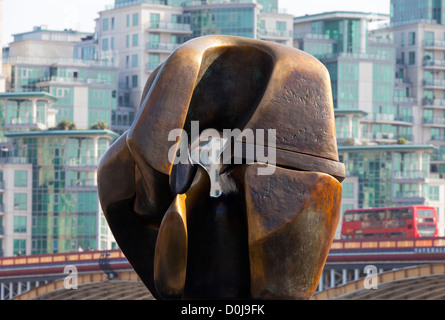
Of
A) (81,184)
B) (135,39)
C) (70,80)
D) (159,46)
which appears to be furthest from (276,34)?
(81,184)

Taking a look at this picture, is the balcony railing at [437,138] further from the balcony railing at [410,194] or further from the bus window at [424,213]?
the bus window at [424,213]

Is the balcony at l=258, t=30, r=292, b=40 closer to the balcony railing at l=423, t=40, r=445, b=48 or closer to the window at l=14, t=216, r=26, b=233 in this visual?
the balcony railing at l=423, t=40, r=445, b=48

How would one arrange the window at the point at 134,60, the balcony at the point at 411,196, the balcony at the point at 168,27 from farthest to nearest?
the window at the point at 134,60, the balcony at the point at 168,27, the balcony at the point at 411,196

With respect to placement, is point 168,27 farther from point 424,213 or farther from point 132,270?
point 132,270

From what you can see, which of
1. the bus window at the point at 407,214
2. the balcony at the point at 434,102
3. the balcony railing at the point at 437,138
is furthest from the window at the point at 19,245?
the balcony railing at the point at 437,138

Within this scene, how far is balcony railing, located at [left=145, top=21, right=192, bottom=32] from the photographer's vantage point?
108644 mm

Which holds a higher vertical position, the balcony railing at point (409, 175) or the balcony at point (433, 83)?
the balcony at point (433, 83)

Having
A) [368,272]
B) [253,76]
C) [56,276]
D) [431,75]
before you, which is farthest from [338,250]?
[431,75]

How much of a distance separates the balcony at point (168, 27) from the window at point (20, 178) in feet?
74.2

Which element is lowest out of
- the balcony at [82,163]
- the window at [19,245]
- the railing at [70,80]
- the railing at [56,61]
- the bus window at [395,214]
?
the window at [19,245]

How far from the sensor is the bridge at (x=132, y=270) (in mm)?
53531

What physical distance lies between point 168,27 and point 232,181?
294 feet

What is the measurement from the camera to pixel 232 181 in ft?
66.0
